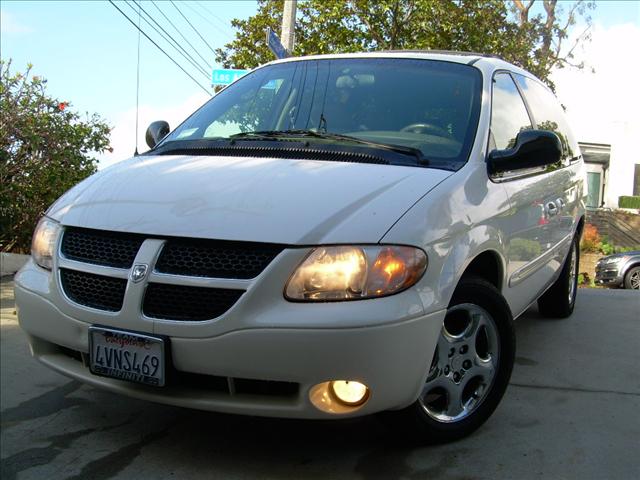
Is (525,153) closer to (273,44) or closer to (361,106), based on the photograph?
(361,106)

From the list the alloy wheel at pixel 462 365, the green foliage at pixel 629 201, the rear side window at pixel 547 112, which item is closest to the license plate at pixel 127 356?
the alloy wheel at pixel 462 365

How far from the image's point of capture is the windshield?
3.48m

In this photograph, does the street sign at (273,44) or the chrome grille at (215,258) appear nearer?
the chrome grille at (215,258)

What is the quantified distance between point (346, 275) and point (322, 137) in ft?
3.77

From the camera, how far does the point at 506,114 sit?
12.9 ft

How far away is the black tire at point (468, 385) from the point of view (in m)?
2.92

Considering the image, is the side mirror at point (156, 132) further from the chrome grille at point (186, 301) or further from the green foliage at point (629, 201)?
the green foliage at point (629, 201)

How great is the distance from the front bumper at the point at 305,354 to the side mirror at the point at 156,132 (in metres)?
1.78

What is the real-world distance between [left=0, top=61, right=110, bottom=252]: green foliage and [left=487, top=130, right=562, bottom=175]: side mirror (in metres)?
6.26

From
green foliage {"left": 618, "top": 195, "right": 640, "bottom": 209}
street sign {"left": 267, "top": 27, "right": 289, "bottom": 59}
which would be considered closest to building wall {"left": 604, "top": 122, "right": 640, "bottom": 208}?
green foliage {"left": 618, "top": 195, "right": 640, "bottom": 209}

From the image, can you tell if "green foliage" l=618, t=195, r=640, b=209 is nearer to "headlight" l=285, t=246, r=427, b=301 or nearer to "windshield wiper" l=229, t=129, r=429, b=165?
"windshield wiper" l=229, t=129, r=429, b=165

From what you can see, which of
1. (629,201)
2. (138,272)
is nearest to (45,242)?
(138,272)

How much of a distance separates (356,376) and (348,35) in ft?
49.3

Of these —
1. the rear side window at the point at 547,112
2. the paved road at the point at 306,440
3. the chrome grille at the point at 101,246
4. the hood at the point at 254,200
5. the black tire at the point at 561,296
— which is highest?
the rear side window at the point at 547,112
